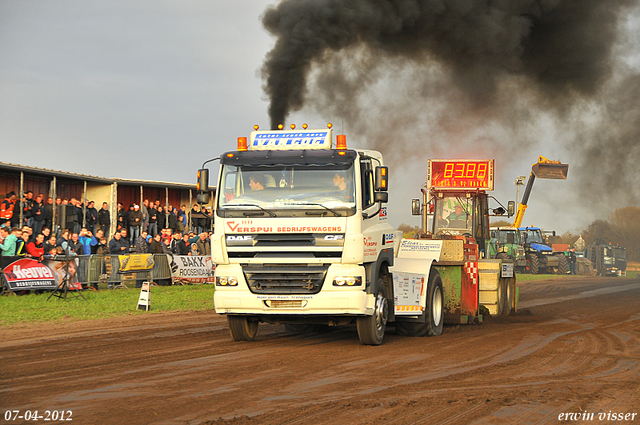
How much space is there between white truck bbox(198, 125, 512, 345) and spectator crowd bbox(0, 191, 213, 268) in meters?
5.66

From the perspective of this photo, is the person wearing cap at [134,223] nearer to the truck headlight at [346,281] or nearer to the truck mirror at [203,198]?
the truck mirror at [203,198]

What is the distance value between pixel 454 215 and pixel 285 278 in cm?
1018

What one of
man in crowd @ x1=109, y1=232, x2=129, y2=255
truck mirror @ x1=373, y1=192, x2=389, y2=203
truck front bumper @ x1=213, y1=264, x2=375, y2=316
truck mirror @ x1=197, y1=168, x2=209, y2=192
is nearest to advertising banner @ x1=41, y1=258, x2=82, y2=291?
man in crowd @ x1=109, y1=232, x2=129, y2=255

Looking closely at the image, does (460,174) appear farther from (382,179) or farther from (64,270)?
(64,270)

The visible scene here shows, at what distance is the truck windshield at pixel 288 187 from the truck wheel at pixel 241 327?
1.93 meters

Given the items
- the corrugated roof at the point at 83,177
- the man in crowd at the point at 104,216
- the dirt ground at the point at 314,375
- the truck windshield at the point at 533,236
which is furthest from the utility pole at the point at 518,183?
the dirt ground at the point at 314,375

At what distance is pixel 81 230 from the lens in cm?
1989

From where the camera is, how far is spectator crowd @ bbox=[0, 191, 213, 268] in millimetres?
17391

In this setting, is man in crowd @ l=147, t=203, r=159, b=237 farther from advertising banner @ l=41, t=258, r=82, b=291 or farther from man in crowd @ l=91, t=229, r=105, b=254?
advertising banner @ l=41, t=258, r=82, b=291

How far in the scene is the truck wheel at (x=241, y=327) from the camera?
1056 centimetres

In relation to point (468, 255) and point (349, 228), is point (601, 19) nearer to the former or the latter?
point (468, 255)

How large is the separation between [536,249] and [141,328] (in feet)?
102

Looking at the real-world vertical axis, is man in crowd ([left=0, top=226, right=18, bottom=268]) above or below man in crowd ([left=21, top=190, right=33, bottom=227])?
below

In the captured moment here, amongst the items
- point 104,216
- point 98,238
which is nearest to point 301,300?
point 98,238
